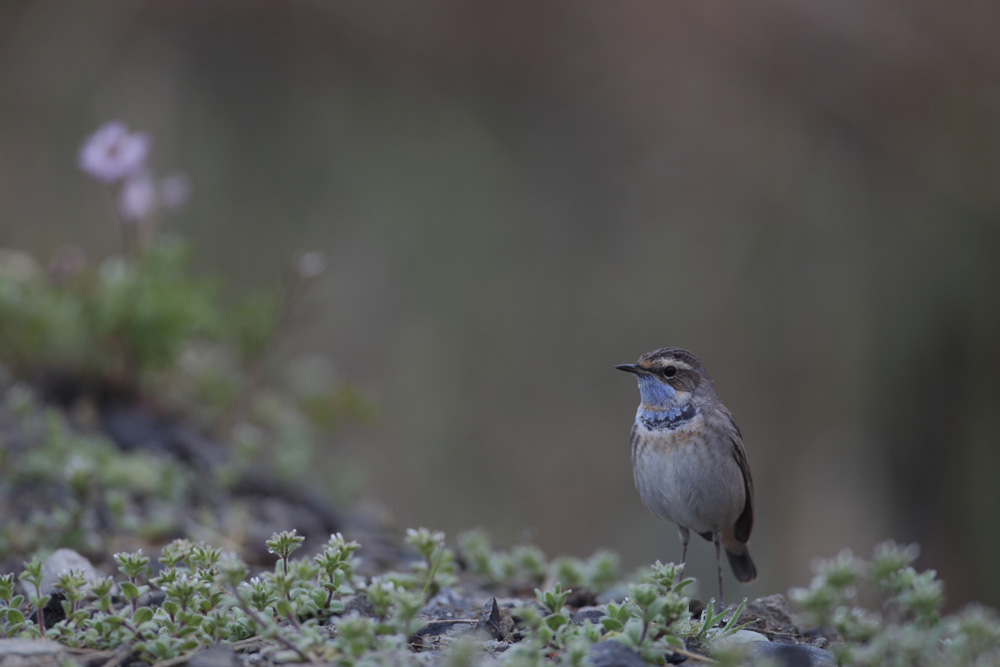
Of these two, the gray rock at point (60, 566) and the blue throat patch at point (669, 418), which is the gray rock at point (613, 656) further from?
the gray rock at point (60, 566)

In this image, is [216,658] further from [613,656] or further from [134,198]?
[134,198]

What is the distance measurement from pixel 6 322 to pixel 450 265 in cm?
407

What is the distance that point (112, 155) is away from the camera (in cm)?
456

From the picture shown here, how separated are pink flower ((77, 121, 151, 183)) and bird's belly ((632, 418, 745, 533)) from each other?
295 cm

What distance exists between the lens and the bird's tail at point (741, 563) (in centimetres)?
373

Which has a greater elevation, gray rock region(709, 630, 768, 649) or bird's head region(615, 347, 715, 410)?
bird's head region(615, 347, 715, 410)

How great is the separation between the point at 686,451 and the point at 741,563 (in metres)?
0.90

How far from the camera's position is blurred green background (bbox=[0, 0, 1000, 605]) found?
7.61m

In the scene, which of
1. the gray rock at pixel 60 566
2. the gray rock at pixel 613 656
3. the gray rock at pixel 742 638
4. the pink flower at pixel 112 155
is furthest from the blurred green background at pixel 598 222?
the gray rock at pixel 613 656

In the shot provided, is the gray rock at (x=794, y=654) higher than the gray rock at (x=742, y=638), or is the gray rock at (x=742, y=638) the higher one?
the gray rock at (x=742, y=638)

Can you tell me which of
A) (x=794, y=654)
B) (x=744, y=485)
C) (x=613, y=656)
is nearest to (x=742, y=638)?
(x=794, y=654)

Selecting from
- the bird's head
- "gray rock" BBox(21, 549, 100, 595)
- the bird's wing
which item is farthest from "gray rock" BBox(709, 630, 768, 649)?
"gray rock" BBox(21, 549, 100, 595)

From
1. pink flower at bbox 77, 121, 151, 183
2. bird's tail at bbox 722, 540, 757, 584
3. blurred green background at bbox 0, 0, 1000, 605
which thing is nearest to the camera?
bird's tail at bbox 722, 540, 757, 584

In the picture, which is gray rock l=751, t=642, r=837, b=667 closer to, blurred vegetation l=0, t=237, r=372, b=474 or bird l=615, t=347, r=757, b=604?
bird l=615, t=347, r=757, b=604
